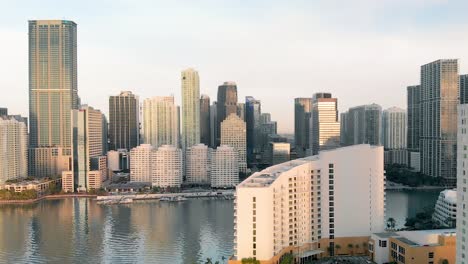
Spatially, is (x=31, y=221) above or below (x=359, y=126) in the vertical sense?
below

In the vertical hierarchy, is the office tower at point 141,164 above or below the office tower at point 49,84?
below

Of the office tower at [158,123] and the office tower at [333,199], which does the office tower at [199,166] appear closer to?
the office tower at [158,123]

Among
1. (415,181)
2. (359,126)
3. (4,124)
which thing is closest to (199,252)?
(415,181)

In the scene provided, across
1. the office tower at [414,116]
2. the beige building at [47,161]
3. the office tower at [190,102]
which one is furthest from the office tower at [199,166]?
the office tower at [414,116]

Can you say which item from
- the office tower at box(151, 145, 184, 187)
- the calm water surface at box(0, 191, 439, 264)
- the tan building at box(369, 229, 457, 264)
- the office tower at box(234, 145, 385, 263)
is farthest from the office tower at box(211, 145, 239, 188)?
the tan building at box(369, 229, 457, 264)

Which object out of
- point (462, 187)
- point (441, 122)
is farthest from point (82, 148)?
point (462, 187)

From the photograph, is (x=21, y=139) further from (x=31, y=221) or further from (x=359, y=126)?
(x=359, y=126)
